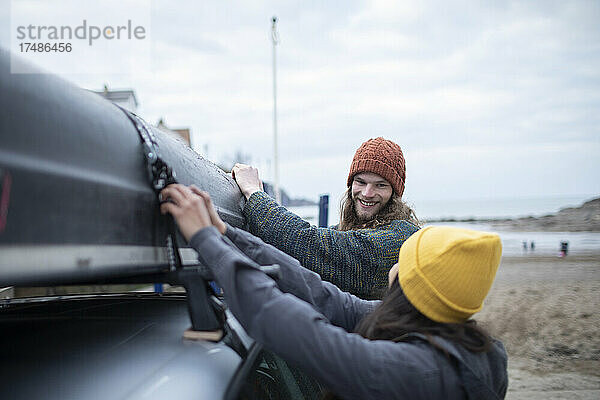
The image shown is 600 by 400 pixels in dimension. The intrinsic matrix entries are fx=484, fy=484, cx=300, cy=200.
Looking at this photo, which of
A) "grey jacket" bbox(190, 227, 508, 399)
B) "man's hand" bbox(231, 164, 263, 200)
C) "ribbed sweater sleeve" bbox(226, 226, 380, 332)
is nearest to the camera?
"grey jacket" bbox(190, 227, 508, 399)

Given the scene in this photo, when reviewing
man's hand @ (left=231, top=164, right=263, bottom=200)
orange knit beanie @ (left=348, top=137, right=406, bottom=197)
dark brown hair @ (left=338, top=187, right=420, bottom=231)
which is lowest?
dark brown hair @ (left=338, top=187, right=420, bottom=231)

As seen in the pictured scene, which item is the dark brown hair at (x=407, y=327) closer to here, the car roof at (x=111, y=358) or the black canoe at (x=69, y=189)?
the car roof at (x=111, y=358)

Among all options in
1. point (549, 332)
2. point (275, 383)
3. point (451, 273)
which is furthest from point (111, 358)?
point (549, 332)

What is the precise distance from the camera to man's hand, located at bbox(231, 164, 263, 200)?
2.18 meters

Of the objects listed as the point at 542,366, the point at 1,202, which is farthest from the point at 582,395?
the point at 1,202

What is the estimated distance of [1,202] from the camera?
78 cm

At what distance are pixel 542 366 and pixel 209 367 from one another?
5.62 m

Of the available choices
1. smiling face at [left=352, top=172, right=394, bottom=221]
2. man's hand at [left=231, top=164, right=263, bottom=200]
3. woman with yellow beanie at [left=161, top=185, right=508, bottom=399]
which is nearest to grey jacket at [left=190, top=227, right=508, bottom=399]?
woman with yellow beanie at [left=161, top=185, right=508, bottom=399]

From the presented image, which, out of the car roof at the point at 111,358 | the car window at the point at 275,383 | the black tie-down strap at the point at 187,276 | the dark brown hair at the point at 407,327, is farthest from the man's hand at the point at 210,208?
the dark brown hair at the point at 407,327

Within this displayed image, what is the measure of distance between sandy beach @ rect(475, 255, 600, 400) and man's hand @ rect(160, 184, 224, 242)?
1.26 metres

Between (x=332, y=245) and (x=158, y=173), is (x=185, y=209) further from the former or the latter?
(x=332, y=245)

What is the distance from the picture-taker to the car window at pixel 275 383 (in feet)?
4.14

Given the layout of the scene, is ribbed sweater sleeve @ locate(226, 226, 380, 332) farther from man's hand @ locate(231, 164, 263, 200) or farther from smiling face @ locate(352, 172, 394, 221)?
smiling face @ locate(352, 172, 394, 221)

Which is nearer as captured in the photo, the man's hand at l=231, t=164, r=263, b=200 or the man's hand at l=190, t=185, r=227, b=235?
the man's hand at l=190, t=185, r=227, b=235
